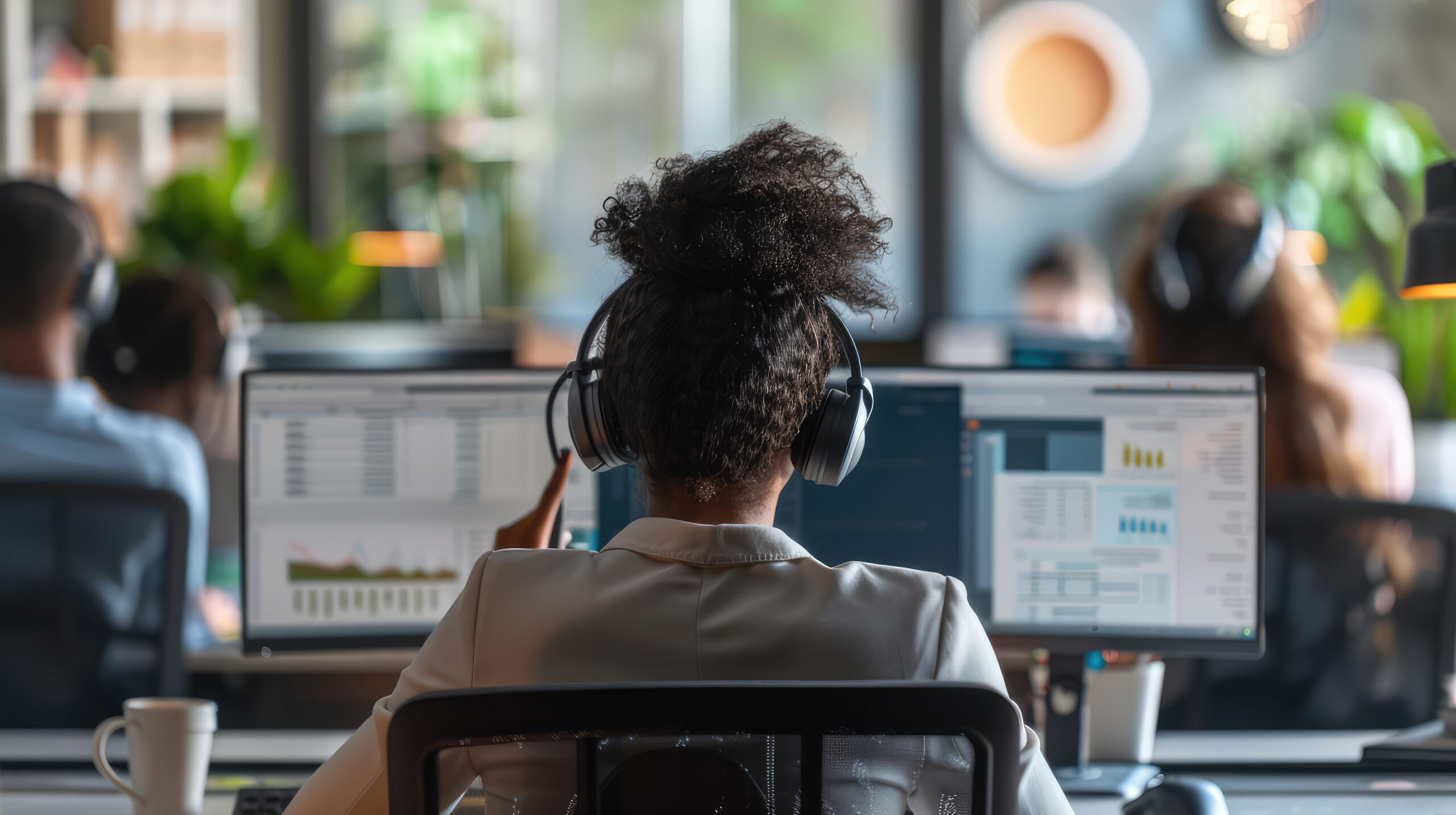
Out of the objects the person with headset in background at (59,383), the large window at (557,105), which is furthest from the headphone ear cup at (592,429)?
the large window at (557,105)

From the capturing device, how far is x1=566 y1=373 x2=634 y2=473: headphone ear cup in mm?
894

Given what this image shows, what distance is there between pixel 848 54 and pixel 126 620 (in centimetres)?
362

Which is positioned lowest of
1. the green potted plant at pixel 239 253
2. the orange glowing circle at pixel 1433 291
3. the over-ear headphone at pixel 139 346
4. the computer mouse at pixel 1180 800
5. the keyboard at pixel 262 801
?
the keyboard at pixel 262 801

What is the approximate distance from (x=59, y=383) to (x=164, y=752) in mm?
1102

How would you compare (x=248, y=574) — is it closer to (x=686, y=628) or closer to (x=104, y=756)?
(x=104, y=756)

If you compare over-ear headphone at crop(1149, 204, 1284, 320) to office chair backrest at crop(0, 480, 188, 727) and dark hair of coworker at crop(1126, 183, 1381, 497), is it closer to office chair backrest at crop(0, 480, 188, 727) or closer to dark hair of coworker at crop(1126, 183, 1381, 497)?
dark hair of coworker at crop(1126, 183, 1381, 497)

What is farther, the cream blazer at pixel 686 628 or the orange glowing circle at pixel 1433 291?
the orange glowing circle at pixel 1433 291

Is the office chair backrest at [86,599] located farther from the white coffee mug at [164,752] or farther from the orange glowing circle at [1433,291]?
the orange glowing circle at [1433,291]

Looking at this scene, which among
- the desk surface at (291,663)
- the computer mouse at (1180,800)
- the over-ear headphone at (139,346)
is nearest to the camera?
the computer mouse at (1180,800)

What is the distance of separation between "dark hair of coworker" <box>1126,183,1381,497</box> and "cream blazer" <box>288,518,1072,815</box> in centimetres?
122

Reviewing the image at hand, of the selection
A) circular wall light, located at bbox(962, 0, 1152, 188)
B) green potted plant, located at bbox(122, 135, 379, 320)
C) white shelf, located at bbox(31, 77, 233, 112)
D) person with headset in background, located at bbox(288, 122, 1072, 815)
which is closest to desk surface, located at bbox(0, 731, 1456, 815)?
person with headset in background, located at bbox(288, 122, 1072, 815)

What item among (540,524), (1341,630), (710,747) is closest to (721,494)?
(710,747)

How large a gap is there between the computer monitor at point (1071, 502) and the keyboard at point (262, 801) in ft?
1.87

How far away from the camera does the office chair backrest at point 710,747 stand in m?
0.56
